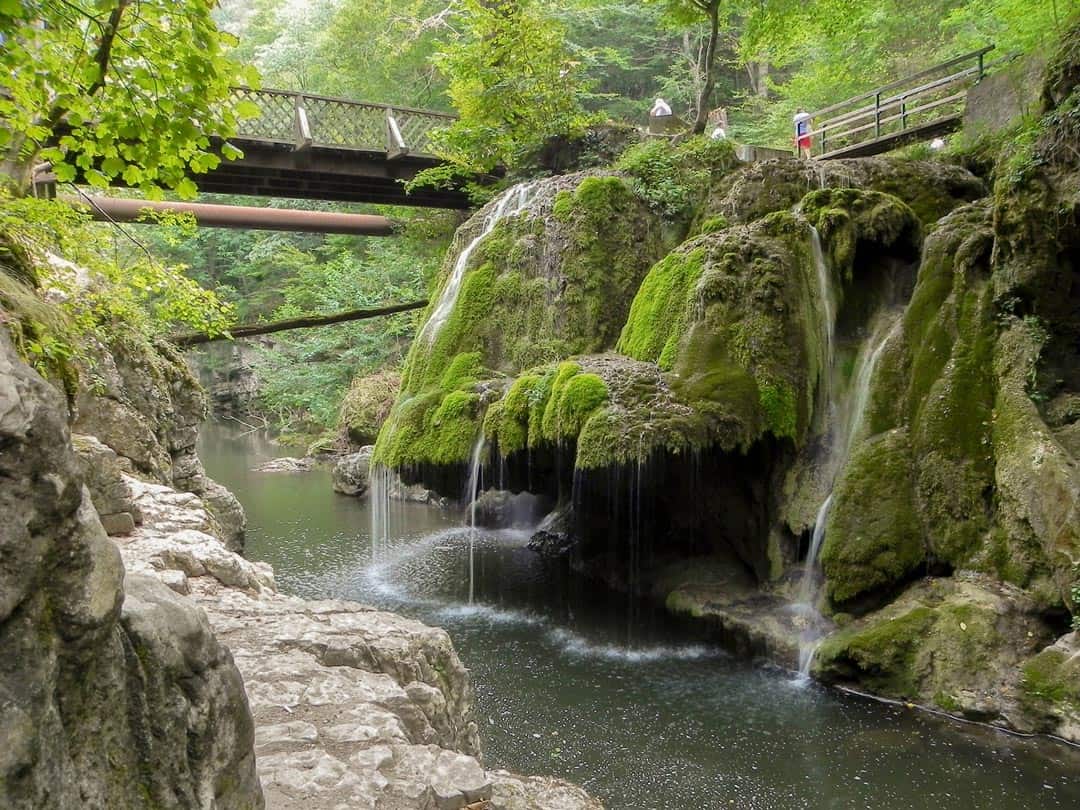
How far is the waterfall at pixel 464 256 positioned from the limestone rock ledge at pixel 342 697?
6.74 meters

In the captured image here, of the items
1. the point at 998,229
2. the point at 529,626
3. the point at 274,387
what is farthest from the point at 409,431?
the point at 274,387

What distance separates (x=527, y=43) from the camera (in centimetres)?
1493

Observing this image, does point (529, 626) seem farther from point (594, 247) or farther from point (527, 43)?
point (527, 43)

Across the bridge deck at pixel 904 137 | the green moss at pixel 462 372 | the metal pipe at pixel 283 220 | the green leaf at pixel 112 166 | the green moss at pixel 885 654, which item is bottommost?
the green moss at pixel 885 654

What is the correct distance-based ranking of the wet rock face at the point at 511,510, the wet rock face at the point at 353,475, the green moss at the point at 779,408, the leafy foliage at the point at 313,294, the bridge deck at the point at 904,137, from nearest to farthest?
the green moss at the point at 779,408, the bridge deck at the point at 904,137, the wet rock face at the point at 511,510, the wet rock face at the point at 353,475, the leafy foliage at the point at 313,294

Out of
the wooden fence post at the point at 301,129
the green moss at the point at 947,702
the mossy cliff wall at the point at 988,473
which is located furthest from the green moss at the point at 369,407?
the green moss at the point at 947,702

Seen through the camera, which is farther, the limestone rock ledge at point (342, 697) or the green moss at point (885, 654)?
the green moss at point (885, 654)

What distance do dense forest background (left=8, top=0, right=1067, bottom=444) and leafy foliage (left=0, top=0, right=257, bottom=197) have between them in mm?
54

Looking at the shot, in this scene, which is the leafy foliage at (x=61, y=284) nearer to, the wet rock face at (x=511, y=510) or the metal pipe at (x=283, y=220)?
the wet rock face at (x=511, y=510)

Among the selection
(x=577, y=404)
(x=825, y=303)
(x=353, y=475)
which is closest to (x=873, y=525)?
(x=825, y=303)

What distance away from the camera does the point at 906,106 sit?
1712 cm

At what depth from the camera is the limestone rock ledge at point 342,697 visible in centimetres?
307

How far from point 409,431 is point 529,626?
11.0 ft

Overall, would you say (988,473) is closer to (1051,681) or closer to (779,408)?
(1051,681)
